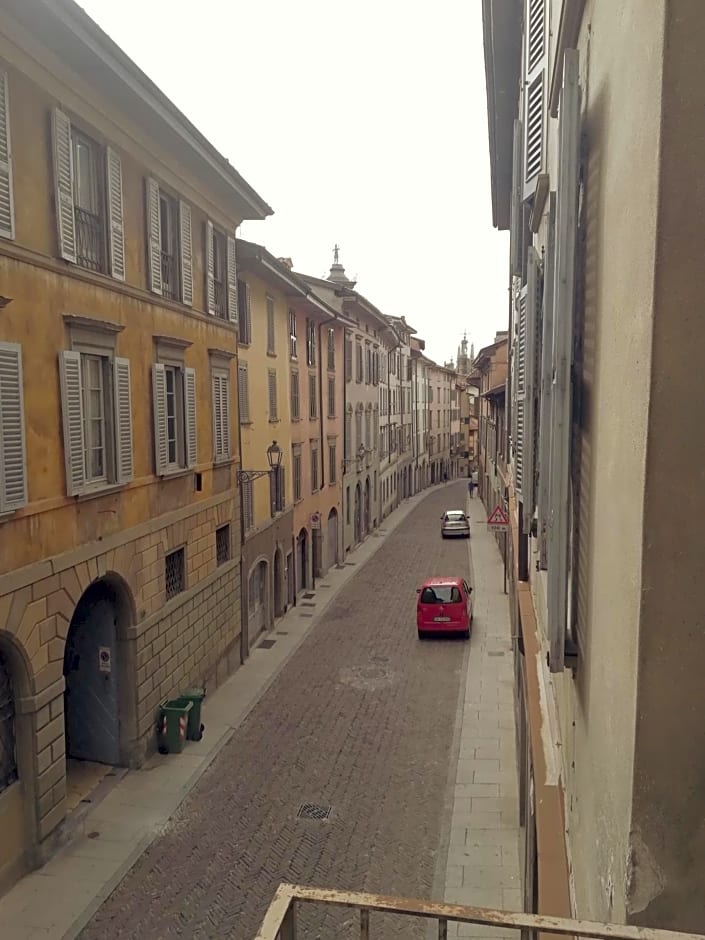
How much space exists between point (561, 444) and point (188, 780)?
37.6 ft

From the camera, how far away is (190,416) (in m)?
15.5

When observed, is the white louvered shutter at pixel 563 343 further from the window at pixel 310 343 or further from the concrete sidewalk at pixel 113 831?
the window at pixel 310 343

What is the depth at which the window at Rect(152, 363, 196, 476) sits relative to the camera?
13.8 metres

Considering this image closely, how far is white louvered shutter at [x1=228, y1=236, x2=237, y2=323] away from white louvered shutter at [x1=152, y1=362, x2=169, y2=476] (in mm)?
4405

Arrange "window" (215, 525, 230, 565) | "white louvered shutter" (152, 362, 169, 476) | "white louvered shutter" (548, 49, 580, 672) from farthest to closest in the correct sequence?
"window" (215, 525, 230, 565), "white louvered shutter" (152, 362, 169, 476), "white louvered shutter" (548, 49, 580, 672)

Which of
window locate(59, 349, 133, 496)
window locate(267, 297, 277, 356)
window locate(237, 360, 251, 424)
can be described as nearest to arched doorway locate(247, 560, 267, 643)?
window locate(237, 360, 251, 424)

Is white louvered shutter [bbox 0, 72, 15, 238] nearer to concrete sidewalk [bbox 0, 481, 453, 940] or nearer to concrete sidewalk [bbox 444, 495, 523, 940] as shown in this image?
concrete sidewalk [bbox 0, 481, 453, 940]

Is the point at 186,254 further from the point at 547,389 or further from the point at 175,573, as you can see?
the point at 547,389

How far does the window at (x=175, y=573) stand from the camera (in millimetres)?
14870

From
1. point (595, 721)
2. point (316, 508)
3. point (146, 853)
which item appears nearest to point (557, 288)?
point (595, 721)

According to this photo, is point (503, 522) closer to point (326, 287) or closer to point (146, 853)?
point (146, 853)

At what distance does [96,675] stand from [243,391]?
8.82 metres

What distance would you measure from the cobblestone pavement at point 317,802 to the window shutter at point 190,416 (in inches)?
214

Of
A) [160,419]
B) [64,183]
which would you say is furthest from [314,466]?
[64,183]
